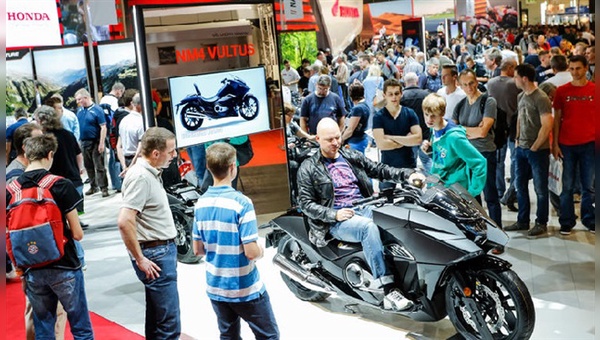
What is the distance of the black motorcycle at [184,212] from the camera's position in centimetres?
593

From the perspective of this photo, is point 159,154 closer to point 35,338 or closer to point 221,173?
point 221,173

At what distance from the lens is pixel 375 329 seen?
451cm

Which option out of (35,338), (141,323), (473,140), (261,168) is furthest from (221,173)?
(261,168)

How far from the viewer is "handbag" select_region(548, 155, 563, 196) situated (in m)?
6.12

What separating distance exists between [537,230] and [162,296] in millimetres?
3801

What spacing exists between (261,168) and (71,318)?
340 centimetres

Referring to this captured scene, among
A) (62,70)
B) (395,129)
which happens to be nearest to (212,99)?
(395,129)

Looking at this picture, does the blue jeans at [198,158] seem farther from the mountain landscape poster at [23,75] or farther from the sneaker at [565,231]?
the mountain landscape poster at [23,75]

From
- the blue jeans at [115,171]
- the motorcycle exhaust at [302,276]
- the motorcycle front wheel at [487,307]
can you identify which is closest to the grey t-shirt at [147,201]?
the motorcycle exhaust at [302,276]

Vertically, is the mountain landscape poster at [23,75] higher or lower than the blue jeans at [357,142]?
higher

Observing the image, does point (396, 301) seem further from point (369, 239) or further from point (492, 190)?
point (492, 190)

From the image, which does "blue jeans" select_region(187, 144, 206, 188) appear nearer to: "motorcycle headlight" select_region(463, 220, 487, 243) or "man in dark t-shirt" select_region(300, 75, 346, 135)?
"man in dark t-shirt" select_region(300, 75, 346, 135)

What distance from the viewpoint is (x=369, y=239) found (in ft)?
13.4

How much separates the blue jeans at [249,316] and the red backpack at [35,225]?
953 millimetres
